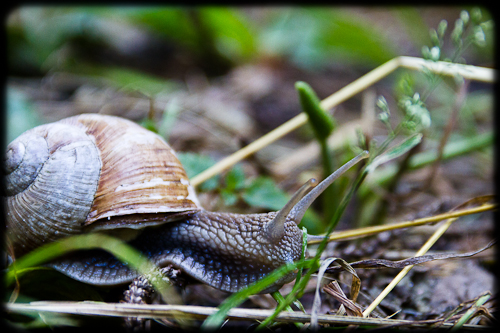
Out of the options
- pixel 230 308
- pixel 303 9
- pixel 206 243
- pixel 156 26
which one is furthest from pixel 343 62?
pixel 230 308

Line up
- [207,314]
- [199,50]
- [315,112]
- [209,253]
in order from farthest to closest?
[199,50] < [315,112] < [209,253] < [207,314]

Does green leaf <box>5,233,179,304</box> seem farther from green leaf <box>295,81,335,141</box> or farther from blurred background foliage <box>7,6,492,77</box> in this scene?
blurred background foliage <box>7,6,492,77</box>

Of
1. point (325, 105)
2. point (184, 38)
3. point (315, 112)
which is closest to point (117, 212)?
point (315, 112)

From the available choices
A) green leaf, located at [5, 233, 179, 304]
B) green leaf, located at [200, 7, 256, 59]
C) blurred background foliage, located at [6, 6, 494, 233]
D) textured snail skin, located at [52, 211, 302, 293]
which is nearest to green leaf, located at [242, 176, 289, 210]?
textured snail skin, located at [52, 211, 302, 293]

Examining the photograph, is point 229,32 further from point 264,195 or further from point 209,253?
point 209,253

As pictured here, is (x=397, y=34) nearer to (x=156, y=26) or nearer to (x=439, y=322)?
(x=156, y=26)

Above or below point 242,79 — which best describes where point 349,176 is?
below

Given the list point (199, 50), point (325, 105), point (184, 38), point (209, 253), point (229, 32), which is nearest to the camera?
point (209, 253)
